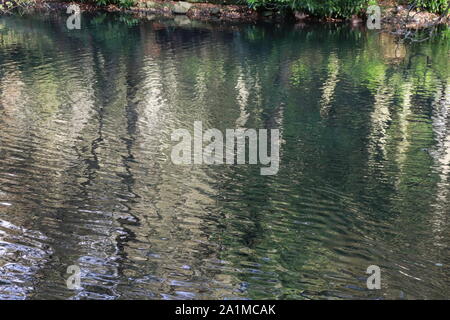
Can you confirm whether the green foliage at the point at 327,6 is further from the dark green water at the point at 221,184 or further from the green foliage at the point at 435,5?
the dark green water at the point at 221,184

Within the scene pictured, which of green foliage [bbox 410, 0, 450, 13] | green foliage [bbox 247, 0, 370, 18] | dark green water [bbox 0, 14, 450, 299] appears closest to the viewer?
dark green water [bbox 0, 14, 450, 299]

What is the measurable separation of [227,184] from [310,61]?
40.1ft

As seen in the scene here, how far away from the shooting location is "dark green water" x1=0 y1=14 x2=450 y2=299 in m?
7.89

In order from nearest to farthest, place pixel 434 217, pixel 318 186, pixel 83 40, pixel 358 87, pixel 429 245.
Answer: pixel 429 245 < pixel 434 217 < pixel 318 186 < pixel 358 87 < pixel 83 40

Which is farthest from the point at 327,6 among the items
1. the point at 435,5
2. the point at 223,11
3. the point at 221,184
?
the point at 221,184

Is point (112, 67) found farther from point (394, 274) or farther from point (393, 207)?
point (394, 274)

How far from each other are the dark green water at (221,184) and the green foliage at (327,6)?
12.3 metres

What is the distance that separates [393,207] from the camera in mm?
9953

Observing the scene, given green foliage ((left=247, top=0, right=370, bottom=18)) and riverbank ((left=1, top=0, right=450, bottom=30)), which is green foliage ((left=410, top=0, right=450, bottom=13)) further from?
green foliage ((left=247, top=0, right=370, bottom=18))

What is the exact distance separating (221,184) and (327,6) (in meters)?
24.1

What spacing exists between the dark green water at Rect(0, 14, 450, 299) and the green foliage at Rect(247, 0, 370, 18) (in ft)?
40.2

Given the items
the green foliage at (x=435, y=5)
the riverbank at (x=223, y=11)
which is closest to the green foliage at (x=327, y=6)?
the riverbank at (x=223, y=11)

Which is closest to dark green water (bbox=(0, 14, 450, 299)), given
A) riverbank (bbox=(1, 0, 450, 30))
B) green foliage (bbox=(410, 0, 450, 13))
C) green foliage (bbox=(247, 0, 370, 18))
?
green foliage (bbox=(410, 0, 450, 13))
